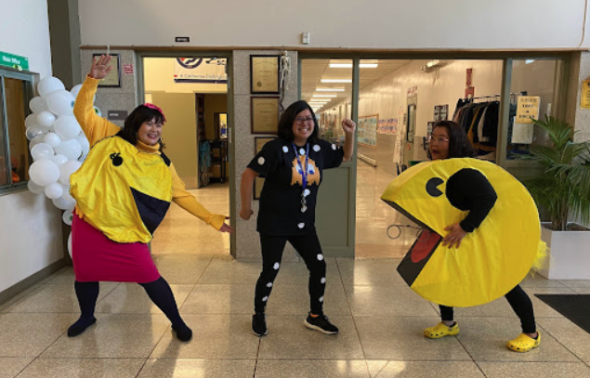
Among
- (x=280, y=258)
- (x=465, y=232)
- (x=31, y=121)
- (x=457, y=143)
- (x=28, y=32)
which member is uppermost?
(x=28, y=32)

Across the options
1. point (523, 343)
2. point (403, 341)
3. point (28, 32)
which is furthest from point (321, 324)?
point (28, 32)

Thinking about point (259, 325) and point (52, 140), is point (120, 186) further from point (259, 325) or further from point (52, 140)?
point (52, 140)

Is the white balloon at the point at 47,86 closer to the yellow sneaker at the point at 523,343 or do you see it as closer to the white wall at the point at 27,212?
the white wall at the point at 27,212

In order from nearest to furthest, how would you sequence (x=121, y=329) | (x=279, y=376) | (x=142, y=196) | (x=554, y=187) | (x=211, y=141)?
(x=279, y=376) < (x=142, y=196) < (x=121, y=329) < (x=554, y=187) < (x=211, y=141)

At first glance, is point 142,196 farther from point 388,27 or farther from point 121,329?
point 388,27

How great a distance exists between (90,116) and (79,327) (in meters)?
1.34

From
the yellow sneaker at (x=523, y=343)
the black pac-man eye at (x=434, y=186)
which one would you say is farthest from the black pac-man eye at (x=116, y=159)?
the yellow sneaker at (x=523, y=343)

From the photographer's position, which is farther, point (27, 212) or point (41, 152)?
point (27, 212)

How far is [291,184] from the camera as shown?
2498 millimetres

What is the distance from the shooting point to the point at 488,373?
2.31 meters

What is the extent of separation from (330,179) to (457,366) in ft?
7.58

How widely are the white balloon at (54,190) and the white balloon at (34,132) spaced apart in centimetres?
44

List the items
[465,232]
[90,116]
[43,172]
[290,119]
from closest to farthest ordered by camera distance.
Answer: [465,232]
[290,119]
[90,116]
[43,172]

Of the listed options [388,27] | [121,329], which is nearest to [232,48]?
[388,27]
